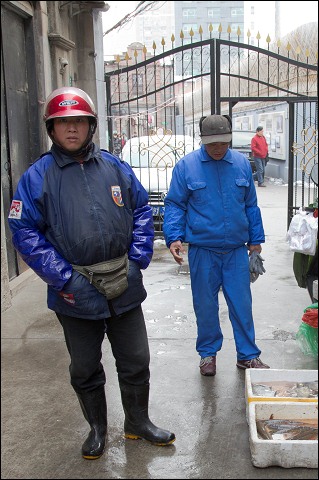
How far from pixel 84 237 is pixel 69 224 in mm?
92

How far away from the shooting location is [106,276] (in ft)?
8.51

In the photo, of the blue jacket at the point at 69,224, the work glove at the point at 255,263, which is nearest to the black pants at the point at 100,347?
the blue jacket at the point at 69,224

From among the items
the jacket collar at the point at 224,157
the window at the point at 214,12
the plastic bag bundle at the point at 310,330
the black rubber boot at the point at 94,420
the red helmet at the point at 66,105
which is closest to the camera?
the window at the point at 214,12

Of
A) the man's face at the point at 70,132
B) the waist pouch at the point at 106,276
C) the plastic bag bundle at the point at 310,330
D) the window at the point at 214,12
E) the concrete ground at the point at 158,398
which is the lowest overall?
the concrete ground at the point at 158,398

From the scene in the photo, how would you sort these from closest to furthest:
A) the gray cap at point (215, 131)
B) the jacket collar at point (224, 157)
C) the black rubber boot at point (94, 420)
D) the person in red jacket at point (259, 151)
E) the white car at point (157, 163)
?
the black rubber boot at point (94, 420)
the gray cap at point (215, 131)
the jacket collar at point (224, 157)
the white car at point (157, 163)
the person in red jacket at point (259, 151)

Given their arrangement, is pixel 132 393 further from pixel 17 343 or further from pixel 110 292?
pixel 17 343

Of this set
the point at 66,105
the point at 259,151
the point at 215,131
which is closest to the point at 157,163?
the point at 215,131

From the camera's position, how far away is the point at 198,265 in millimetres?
3721

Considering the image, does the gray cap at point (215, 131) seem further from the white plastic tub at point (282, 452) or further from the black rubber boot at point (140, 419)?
the white plastic tub at point (282, 452)

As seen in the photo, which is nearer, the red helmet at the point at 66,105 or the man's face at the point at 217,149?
the red helmet at the point at 66,105

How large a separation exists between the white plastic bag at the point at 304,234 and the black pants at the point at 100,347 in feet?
3.59

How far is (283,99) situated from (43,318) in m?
4.87

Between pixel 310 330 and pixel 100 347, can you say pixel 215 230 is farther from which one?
pixel 100 347

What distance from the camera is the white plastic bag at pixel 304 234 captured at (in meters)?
3.24
